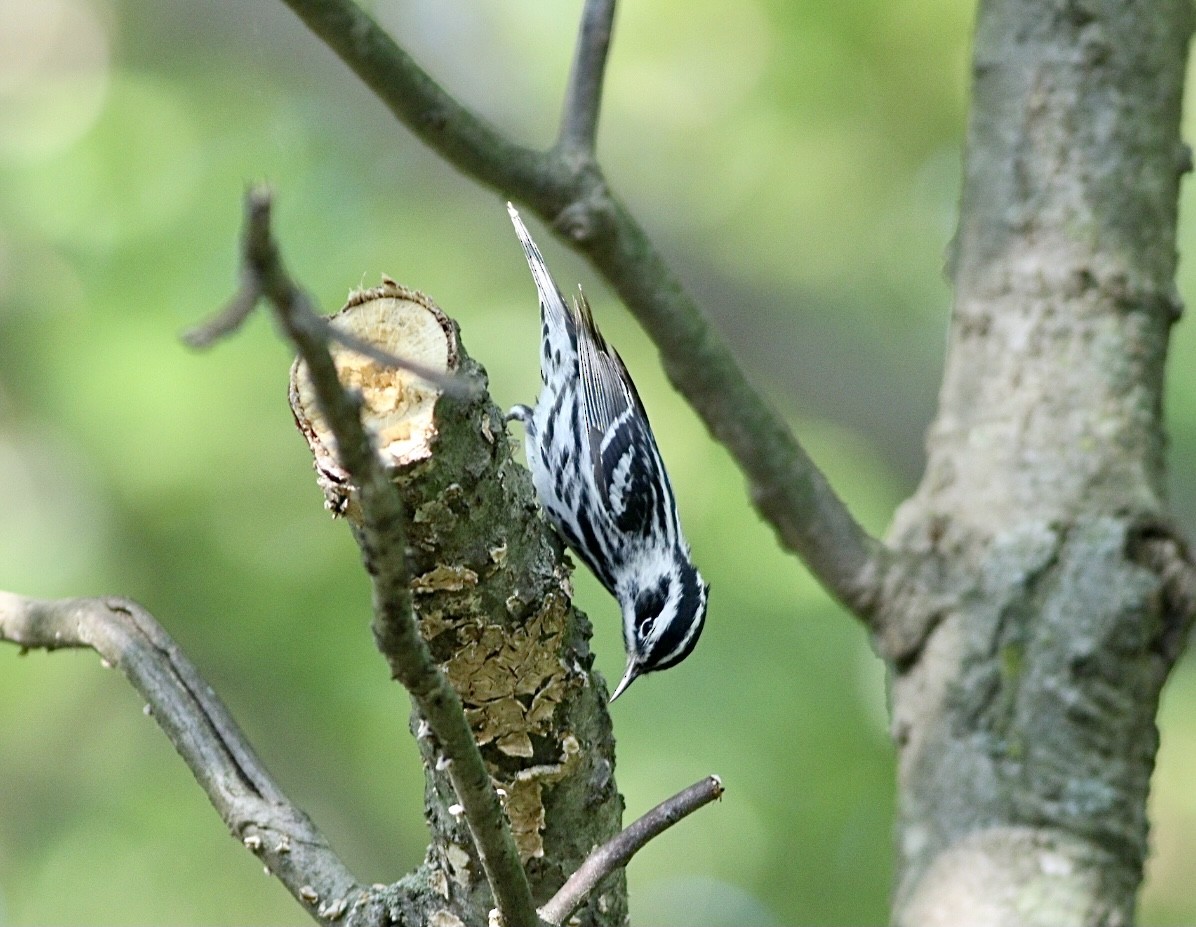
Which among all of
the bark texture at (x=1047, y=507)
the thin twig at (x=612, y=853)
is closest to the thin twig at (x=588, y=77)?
the bark texture at (x=1047, y=507)

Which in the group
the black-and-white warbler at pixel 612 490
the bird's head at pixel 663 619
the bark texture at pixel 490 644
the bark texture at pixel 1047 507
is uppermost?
the black-and-white warbler at pixel 612 490

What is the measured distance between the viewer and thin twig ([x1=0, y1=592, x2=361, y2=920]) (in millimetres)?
2844

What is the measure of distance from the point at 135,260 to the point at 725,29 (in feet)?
10.9

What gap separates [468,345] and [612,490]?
192cm

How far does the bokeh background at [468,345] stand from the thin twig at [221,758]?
3.84m

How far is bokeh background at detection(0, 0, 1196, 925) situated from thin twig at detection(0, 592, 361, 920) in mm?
3844

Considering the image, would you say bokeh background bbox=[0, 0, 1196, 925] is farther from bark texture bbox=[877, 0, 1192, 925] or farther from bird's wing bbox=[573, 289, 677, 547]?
bark texture bbox=[877, 0, 1192, 925]

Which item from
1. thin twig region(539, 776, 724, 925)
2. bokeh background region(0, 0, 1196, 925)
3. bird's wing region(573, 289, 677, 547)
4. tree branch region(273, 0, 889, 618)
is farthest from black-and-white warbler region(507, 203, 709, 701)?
tree branch region(273, 0, 889, 618)

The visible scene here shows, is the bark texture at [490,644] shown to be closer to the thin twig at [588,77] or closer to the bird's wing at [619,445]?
the thin twig at [588,77]

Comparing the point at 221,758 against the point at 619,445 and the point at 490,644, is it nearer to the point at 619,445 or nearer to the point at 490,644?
the point at 490,644

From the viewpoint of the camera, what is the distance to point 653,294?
1.65m

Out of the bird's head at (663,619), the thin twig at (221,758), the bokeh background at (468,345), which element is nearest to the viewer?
the thin twig at (221,758)

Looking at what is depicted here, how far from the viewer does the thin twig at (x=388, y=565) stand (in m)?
1.17

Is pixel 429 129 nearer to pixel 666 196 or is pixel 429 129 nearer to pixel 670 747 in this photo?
pixel 670 747
